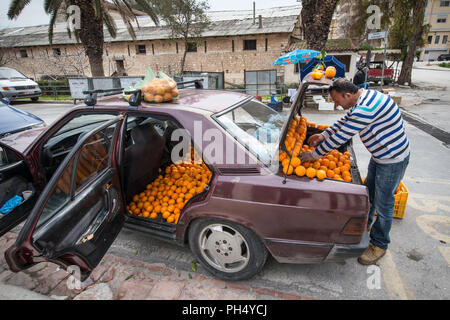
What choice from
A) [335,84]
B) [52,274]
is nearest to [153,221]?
[52,274]

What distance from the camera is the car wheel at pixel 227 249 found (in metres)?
2.34

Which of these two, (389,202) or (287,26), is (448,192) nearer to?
(389,202)

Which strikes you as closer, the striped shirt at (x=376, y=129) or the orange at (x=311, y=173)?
the orange at (x=311, y=173)

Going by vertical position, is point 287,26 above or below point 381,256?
above

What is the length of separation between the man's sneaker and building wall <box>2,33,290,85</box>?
2173 centimetres

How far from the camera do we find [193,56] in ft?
83.4

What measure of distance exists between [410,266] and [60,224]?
335 cm

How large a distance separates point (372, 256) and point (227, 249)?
63.2 inches

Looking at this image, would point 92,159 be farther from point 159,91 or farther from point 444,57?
point 444,57

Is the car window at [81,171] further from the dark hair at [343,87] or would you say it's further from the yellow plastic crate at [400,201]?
the yellow plastic crate at [400,201]

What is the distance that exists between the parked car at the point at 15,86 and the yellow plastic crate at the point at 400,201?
55.9ft

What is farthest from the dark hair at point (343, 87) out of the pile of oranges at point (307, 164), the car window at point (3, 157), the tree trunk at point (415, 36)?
the tree trunk at point (415, 36)

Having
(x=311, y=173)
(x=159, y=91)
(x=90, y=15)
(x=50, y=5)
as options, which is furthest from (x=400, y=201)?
(x=50, y=5)

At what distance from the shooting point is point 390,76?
21.5m
